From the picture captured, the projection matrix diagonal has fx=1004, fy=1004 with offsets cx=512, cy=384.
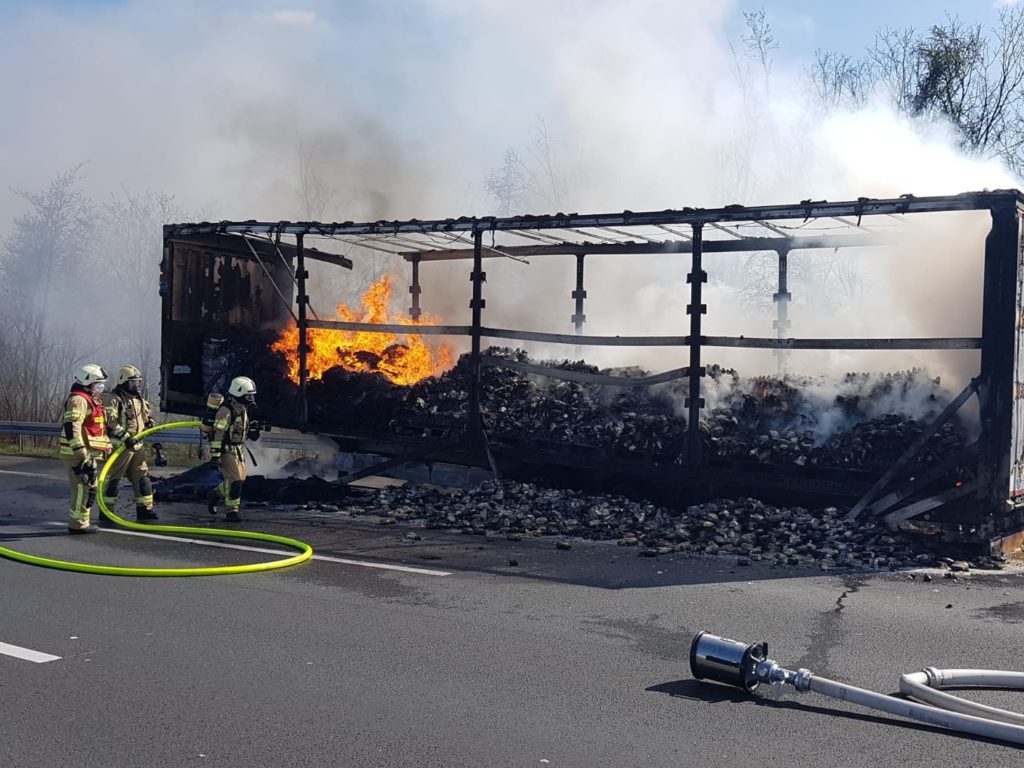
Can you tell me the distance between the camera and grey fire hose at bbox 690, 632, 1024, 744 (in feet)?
13.9

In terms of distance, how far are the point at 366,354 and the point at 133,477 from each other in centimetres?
393

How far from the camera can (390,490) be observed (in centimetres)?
1220

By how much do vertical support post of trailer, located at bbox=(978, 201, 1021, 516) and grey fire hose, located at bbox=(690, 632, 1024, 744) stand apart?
162 inches

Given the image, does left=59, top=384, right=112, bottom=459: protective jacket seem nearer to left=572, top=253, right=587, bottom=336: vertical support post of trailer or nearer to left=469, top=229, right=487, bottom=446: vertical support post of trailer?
left=469, top=229, right=487, bottom=446: vertical support post of trailer

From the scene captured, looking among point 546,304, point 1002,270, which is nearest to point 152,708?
point 1002,270

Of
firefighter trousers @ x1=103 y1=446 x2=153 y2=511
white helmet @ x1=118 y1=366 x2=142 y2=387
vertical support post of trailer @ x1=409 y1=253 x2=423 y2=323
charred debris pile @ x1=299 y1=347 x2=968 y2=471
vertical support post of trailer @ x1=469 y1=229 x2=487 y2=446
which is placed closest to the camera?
charred debris pile @ x1=299 y1=347 x2=968 y2=471

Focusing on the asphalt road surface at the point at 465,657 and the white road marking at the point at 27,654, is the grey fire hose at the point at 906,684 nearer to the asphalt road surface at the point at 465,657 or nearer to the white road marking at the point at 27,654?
the asphalt road surface at the point at 465,657

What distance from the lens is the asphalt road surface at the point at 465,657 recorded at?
4.17 m

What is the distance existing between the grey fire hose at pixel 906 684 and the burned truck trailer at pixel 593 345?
433 centimetres

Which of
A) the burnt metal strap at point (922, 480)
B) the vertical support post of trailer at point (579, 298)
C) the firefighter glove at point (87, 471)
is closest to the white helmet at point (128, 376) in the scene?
the firefighter glove at point (87, 471)

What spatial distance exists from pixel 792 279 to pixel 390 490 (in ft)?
47.9

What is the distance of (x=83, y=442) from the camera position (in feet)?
32.7

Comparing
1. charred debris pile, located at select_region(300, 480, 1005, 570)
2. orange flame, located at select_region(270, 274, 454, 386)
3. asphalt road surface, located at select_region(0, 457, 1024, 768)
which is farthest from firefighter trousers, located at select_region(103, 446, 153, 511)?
orange flame, located at select_region(270, 274, 454, 386)

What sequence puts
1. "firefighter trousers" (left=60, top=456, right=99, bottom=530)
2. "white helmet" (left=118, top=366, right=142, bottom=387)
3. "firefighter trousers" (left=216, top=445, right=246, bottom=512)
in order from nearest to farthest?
"firefighter trousers" (left=60, top=456, right=99, bottom=530) < "firefighter trousers" (left=216, top=445, right=246, bottom=512) < "white helmet" (left=118, top=366, right=142, bottom=387)
